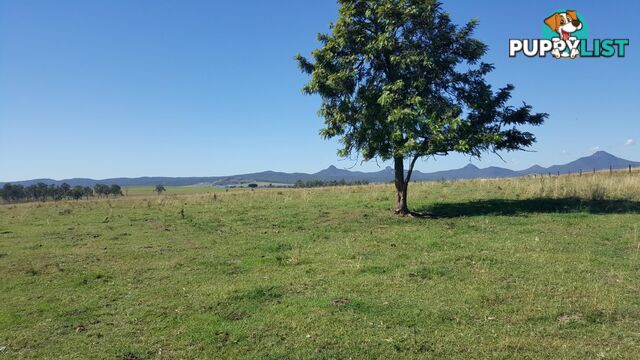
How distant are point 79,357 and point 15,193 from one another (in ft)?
356

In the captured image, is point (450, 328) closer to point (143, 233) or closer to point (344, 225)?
point (344, 225)

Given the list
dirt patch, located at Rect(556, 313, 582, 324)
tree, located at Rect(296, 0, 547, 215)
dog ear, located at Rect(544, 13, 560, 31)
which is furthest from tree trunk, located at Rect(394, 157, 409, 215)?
dirt patch, located at Rect(556, 313, 582, 324)

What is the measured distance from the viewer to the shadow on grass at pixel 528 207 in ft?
68.6

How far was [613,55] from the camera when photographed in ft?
73.2

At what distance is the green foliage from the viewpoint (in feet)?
65.8

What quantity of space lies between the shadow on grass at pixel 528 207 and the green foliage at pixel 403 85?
305cm

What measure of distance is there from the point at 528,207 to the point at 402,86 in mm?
9194

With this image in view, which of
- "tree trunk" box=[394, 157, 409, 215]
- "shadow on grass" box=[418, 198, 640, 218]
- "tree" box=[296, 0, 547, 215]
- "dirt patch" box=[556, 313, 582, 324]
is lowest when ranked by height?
"dirt patch" box=[556, 313, 582, 324]

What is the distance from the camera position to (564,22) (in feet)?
78.8

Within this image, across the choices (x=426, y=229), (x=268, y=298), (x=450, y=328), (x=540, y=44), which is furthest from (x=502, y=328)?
(x=540, y=44)

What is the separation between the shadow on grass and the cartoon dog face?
9.16 m

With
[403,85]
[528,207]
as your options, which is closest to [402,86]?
[403,85]

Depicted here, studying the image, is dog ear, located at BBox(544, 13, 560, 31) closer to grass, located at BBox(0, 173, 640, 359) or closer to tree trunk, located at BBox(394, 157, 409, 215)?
grass, located at BBox(0, 173, 640, 359)

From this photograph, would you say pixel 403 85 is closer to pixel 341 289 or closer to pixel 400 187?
pixel 400 187
